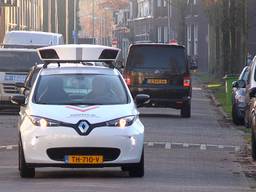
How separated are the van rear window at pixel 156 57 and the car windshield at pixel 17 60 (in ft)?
9.19

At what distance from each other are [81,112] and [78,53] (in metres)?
3.36

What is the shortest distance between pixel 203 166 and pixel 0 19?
49488mm

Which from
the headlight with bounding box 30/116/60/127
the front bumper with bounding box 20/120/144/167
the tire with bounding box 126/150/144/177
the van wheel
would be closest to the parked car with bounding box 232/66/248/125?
the van wheel

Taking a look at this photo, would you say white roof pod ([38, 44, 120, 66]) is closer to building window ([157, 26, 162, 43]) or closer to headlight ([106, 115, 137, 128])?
headlight ([106, 115, 137, 128])

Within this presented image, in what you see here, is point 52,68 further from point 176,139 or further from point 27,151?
point 176,139

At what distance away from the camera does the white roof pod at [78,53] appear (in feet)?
55.8

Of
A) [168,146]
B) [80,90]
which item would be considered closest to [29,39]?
[168,146]

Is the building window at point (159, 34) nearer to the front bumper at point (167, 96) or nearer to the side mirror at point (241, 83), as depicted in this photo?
the front bumper at point (167, 96)

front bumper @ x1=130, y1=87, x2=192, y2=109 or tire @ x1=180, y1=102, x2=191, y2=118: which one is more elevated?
front bumper @ x1=130, y1=87, x2=192, y2=109

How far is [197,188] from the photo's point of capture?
13.9 m

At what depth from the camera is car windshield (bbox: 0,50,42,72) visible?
99.9 feet

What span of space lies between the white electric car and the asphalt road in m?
0.28

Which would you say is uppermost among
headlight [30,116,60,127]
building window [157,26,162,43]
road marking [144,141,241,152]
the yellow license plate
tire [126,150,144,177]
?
building window [157,26,162,43]

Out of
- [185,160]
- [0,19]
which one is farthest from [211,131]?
[0,19]
